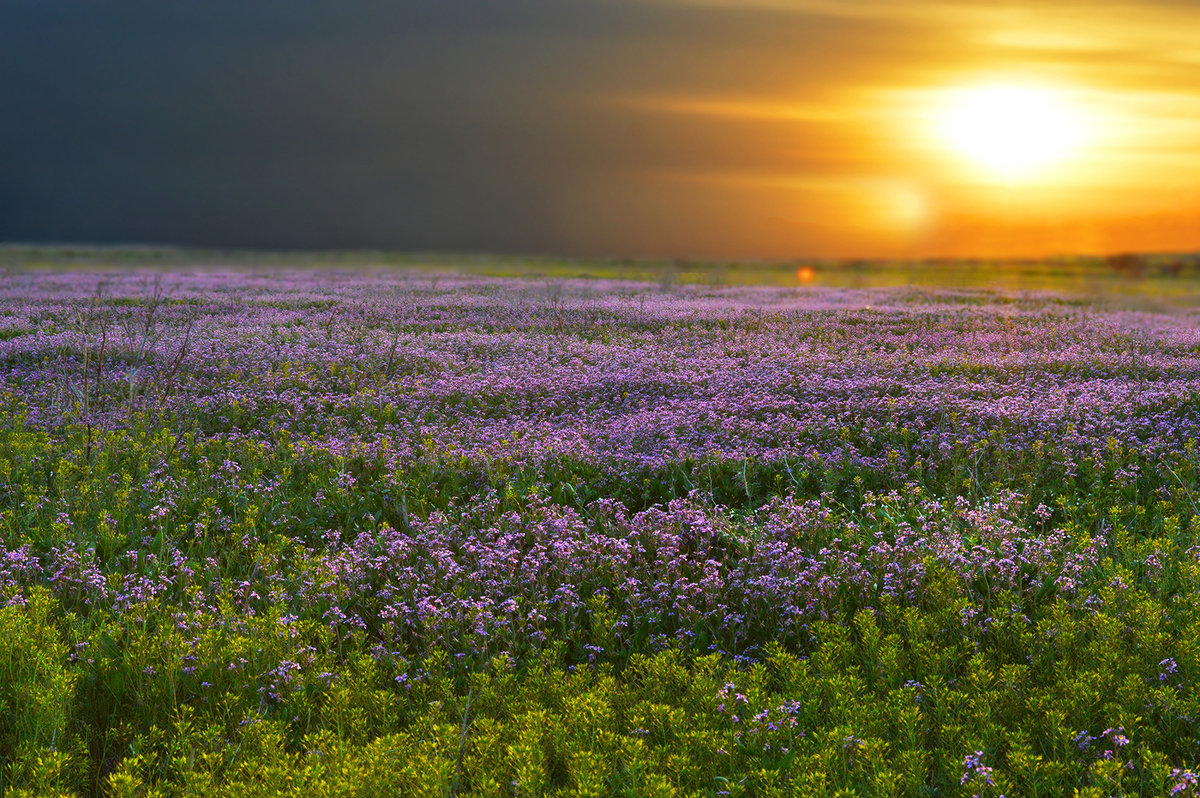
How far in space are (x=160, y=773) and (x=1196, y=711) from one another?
16.8 feet

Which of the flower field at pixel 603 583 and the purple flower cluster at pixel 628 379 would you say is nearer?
the flower field at pixel 603 583

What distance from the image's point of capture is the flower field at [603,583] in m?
4.19

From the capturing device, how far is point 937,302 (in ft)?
87.1

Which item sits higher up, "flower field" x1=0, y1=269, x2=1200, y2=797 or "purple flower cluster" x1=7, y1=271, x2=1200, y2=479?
"purple flower cluster" x1=7, y1=271, x2=1200, y2=479

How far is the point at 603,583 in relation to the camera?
6.33 metres

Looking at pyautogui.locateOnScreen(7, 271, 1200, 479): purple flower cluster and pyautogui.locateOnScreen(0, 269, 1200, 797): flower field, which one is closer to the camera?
pyautogui.locateOnScreen(0, 269, 1200, 797): flower field

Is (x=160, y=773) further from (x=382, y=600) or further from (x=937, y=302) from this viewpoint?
(x=937, y=302)

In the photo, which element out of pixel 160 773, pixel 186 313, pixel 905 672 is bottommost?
pixel 160 773

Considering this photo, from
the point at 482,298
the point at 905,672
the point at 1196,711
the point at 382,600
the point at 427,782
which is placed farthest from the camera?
the point at 482,298

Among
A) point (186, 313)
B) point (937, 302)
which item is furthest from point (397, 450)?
point (937, 302)

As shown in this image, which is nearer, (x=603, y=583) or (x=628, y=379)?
(x=603, y=583)

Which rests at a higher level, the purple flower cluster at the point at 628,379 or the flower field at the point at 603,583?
the purple flower cluster at the point at 628,379

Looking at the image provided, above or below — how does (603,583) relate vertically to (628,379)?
below

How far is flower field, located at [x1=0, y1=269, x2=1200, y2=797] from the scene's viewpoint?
4.19 metres
